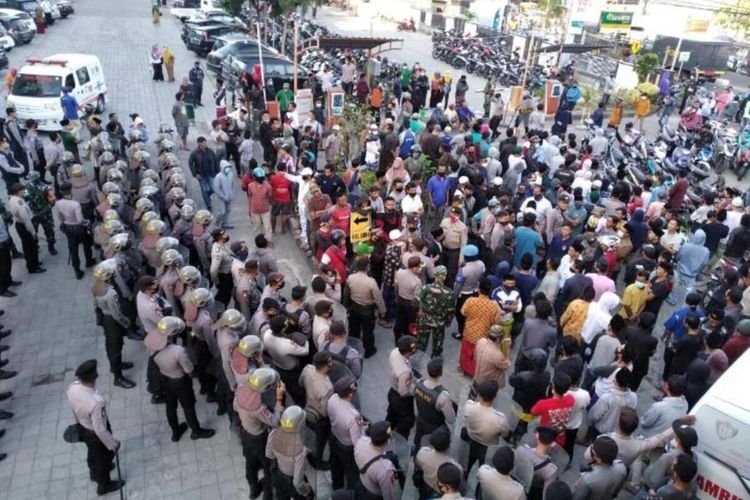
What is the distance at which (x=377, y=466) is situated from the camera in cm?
459

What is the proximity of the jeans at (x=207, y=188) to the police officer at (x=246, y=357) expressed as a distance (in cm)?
631

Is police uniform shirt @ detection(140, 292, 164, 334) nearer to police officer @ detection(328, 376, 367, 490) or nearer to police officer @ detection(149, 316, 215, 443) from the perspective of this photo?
police officer @ detection(149, 316, 215, 443)

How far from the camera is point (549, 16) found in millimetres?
34312

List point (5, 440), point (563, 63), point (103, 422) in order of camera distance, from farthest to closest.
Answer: point (563, 63), point (5, 440), point (103, 422)

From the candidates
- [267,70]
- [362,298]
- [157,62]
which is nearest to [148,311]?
[362,298]

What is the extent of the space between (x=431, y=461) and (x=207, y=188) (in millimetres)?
8405

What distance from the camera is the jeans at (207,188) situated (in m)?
11.4

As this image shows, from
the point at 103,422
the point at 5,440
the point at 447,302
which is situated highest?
the point at 447,302

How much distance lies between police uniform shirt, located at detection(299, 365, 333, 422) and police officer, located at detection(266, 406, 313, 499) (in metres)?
0.62

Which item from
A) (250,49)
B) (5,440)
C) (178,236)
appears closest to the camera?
(5,440)

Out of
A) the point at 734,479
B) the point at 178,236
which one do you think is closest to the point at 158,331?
the point at 178,236

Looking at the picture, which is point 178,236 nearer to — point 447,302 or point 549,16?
point 447,302

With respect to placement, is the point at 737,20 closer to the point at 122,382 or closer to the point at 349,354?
the point at 349,354

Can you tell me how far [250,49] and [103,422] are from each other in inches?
772
